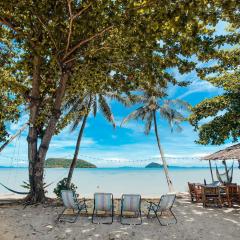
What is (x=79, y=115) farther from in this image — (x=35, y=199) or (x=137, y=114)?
(x=35, y=199)

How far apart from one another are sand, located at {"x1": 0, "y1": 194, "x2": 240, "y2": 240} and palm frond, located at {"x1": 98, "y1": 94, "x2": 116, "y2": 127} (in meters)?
14.2

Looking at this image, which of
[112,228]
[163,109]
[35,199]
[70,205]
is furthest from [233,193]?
[163,109]

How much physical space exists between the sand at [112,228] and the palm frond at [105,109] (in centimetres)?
1424

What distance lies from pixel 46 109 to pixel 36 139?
197cm

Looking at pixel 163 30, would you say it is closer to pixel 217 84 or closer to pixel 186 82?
pixel 186 82

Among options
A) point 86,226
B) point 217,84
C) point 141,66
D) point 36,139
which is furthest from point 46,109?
point 217,84

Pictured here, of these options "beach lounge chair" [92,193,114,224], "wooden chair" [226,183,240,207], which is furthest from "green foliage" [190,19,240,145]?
"beach lounge chair" [92,193,114,224]

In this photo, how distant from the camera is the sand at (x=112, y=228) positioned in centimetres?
783

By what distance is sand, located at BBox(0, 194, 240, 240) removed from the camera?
7830 millimetres

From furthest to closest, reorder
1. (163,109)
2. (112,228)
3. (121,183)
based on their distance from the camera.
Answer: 1. (121,183)
2. (163,109)
3. (112,228)

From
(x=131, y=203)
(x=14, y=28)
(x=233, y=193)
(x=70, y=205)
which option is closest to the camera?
(x=131, y=203)

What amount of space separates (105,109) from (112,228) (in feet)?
52.9

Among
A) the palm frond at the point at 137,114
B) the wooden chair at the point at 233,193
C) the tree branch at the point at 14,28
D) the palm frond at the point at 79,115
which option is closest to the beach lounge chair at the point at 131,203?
the wooden chair at the point at 233,193

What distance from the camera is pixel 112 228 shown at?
8.46 metres
